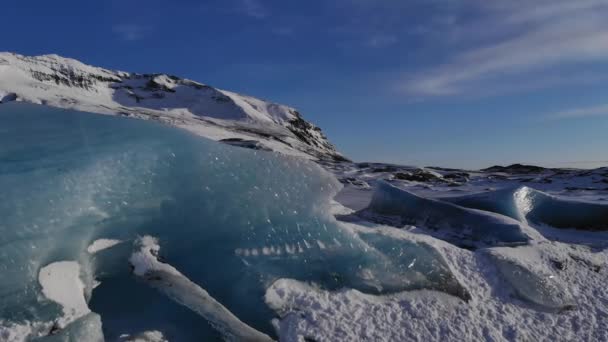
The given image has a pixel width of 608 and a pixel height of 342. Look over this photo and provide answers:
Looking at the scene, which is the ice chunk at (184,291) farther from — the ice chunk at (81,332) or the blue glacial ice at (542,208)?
the blue glacial ice at (542,208)

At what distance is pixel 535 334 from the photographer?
3.55 metres

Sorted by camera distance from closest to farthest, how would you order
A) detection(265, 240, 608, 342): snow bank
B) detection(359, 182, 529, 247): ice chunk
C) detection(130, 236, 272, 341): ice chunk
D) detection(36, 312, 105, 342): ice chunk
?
1. detection(36, 312, 105, 342): ice chunk
2. detection(130, 236, 272, 341): ice chunk
3. detection(265, 240, 608, 342): snow bank
4. detection(359, 182, 529, 247): ice chunk

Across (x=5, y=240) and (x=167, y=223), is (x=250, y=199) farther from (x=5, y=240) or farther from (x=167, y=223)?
(x=5, y=240)

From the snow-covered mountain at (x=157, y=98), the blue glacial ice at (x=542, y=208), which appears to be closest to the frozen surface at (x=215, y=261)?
the blue glacial ice at (x=542, y=208)

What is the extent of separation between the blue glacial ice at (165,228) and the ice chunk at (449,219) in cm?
154

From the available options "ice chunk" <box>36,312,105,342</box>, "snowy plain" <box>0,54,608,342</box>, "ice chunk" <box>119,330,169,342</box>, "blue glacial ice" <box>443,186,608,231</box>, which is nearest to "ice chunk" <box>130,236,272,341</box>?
Answer: "snowy plain" <box>0,54,608,342</box>

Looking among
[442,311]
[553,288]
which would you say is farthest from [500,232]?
[442,311]

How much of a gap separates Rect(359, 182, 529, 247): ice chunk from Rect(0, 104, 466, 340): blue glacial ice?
1544 millimetres

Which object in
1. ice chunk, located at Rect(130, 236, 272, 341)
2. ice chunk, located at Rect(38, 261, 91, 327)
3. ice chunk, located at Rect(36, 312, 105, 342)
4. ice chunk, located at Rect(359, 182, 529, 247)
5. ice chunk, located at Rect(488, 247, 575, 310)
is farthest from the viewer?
ice chunk, located at Rect(359, 182, 529, 247)

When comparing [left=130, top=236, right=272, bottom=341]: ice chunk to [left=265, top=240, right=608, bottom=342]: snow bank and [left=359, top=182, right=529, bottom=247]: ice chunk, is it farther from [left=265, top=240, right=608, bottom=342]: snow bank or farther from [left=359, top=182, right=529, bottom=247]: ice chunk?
[left=359, top=182, right=529, bottom=247]: ice chunk

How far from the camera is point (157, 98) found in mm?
69562

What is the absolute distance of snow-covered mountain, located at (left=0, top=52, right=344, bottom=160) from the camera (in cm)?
5419

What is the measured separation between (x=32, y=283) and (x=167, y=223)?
3.61ft

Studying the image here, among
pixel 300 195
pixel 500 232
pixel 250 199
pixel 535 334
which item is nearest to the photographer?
pixel 535 334
